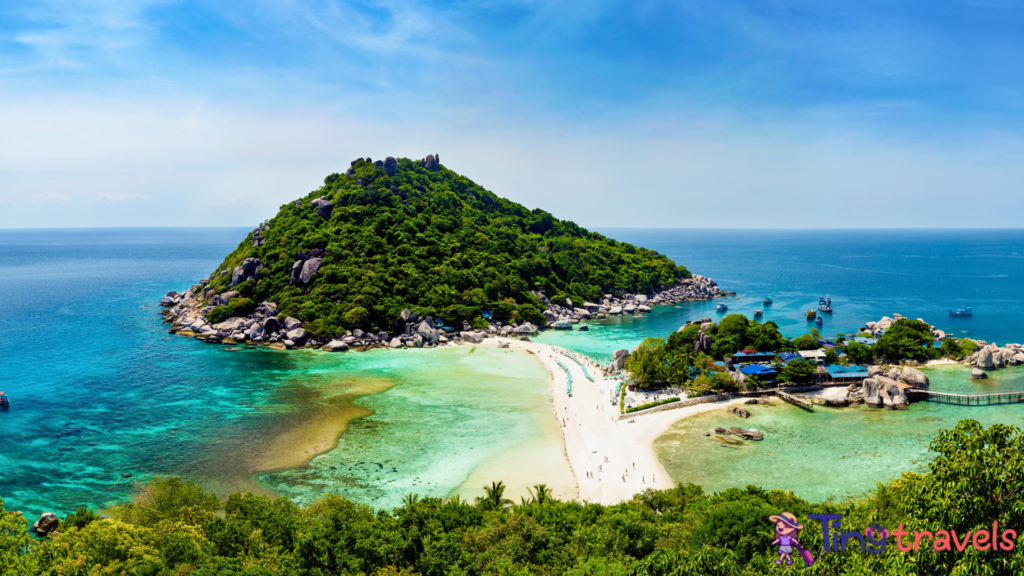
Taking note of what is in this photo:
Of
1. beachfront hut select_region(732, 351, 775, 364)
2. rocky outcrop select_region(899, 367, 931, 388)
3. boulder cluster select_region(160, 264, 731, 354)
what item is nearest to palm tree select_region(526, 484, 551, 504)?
boulder cluster select_region(160, 264, 731, 354)

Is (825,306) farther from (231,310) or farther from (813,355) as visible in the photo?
(231,310)

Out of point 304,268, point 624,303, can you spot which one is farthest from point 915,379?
point 304,268

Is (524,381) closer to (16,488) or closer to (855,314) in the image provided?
(16,488)

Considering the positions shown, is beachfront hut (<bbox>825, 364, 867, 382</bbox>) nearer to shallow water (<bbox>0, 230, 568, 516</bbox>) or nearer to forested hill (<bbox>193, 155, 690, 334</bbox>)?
shallow water (<bbox>0, 230, 568, 516</bbox>)

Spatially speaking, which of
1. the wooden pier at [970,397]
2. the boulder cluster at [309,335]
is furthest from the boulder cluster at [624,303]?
the wooden pier at [970,397]

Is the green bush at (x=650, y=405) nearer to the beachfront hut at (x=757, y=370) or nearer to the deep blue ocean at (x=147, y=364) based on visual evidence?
the beachfront hut at (x=757, y=370)
